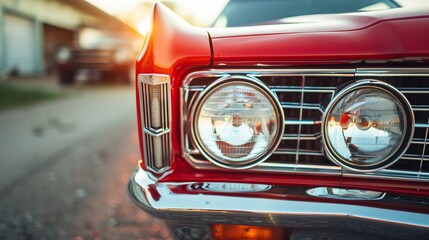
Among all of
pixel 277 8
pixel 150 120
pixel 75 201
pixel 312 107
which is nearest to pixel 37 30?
pixel 75 201

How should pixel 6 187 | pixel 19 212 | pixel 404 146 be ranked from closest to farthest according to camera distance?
pixel 404 146 → pixel 19 212 → pixel 6 187

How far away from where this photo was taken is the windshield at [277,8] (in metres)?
1.73

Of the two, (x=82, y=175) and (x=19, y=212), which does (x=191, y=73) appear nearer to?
(x=19, y=212)

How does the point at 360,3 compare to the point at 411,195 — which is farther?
the point at 360,3

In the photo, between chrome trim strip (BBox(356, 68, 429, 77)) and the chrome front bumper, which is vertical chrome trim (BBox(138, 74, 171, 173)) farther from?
chrome trim strip (BBox(356, 68, 429, 77))

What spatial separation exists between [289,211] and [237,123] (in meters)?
0.31

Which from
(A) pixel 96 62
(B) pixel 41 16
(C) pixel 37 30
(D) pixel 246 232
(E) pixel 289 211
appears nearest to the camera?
(E) pixel 289 211

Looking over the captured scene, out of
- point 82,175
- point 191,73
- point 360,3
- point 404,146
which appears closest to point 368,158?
point 404,146

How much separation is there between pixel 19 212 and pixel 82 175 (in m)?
0.68

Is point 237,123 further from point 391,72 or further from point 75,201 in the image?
point 75,201

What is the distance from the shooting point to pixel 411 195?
970 millimetres

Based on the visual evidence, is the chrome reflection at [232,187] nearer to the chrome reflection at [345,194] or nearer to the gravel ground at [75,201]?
the chrome reflection at [345,194]

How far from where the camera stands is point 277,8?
2.01m

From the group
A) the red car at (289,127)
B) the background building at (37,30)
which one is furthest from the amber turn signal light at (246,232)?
the background building at (37,30)
